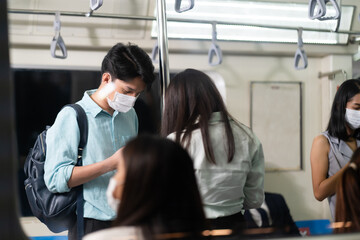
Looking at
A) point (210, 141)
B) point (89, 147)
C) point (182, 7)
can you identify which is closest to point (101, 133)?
point (89, 147)

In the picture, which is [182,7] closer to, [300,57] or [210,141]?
[300,57]

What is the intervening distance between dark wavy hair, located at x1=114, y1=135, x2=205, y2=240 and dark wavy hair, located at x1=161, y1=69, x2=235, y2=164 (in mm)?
242

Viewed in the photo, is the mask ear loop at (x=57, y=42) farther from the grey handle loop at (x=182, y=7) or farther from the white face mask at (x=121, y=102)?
the grey handle loop at (x=182, y=7)

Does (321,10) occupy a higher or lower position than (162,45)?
higher

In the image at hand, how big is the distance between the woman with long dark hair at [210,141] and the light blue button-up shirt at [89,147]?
0.60 ft

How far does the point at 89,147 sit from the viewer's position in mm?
1318

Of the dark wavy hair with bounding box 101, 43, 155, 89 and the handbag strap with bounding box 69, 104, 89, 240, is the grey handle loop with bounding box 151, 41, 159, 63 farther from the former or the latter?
the handbag strap with bounding box 69, 104, 89, 240

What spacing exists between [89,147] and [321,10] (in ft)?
3.13

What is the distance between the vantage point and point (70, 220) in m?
1.33

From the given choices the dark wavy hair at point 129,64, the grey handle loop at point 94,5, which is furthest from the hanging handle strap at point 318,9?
the grey handle loop at point 94,5

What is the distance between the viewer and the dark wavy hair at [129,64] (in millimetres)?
1355

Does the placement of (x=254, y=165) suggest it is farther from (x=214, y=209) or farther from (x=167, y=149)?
(x=167, y=149)

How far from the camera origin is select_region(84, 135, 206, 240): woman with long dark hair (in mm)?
932

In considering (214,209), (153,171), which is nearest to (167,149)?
(153,171)
